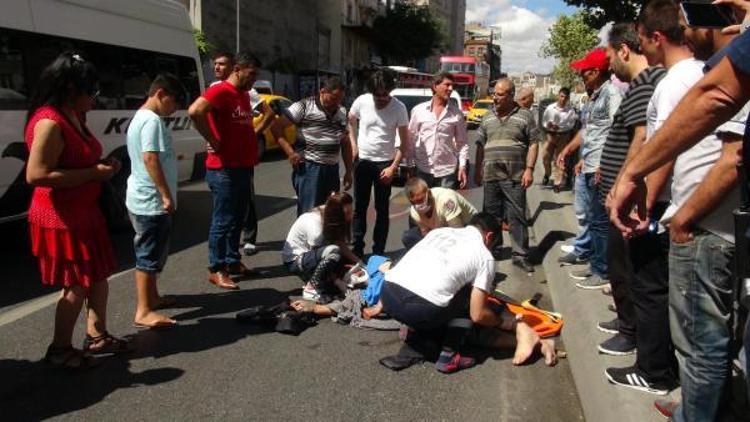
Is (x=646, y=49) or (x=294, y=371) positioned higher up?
(x=646, y=49)

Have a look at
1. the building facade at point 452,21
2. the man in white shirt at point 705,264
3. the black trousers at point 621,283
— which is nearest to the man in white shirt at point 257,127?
the black trousers at point 621,283

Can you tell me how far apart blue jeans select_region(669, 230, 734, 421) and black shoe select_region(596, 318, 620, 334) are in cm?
158

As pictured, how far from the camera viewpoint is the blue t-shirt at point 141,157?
404 centimetres

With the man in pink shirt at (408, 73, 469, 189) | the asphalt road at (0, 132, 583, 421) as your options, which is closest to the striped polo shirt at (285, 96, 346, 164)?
the man in pink shirt at (408, 73, 469, 189)

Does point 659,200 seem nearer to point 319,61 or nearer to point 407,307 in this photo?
point 407,307

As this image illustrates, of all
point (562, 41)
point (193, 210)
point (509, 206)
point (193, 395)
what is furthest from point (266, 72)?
point (193, 395)

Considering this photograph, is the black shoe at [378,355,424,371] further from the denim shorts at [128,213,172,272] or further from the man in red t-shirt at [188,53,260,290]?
the man in red t-shirt at [188,53,260,290]

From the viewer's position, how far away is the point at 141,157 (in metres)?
4.10

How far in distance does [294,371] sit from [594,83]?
12.0 ft

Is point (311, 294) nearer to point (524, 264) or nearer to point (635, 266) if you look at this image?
point (524, 264)

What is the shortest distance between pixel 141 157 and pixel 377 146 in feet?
7.34

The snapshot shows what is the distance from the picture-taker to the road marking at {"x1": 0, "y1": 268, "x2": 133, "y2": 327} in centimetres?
438

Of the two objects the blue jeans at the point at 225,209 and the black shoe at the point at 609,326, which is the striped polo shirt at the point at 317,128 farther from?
the black shoe at the point at 609,326

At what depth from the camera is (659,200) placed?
3.20 m
